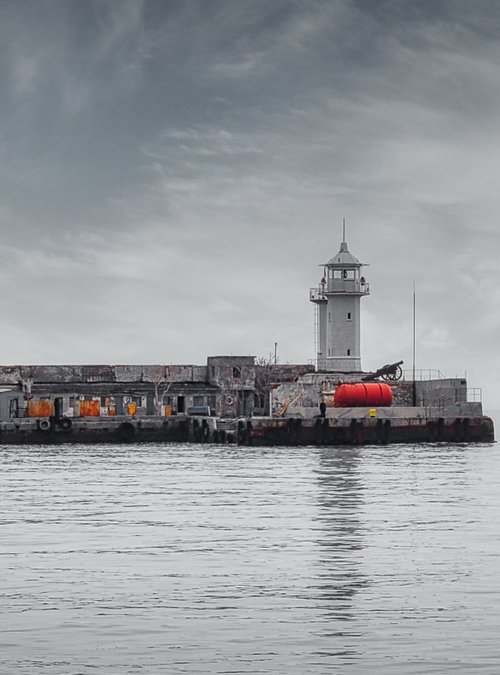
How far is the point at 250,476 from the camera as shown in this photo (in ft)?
175

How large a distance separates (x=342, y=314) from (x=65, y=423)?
27.2m

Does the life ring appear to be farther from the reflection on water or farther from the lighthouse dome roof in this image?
the reflection on water

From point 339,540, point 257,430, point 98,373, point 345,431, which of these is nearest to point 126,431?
point 257,430

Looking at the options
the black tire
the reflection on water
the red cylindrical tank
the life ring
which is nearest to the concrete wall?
the black tire

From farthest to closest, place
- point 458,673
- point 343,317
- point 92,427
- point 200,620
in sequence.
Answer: point 343,317
point 92,427
point 200,620
point 458,673

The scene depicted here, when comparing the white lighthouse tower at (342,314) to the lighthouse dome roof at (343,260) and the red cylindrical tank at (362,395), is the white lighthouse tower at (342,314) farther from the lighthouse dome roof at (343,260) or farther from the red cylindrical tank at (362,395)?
the red cylindrical tank at (362,395)

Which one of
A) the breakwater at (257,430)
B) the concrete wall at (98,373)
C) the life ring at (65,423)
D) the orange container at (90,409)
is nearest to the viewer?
the breakwater at (257,430)

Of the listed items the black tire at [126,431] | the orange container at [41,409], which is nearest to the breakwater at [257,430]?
the black tire at [126,431]

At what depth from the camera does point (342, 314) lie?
11250 cm

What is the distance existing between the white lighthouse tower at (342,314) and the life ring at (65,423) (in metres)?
25.0

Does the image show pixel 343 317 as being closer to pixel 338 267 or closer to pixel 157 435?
pixel 338 267

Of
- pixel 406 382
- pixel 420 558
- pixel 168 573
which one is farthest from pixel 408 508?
pixel 406 382

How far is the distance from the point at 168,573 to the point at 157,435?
7337 cm

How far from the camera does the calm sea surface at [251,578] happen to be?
57.3ft
